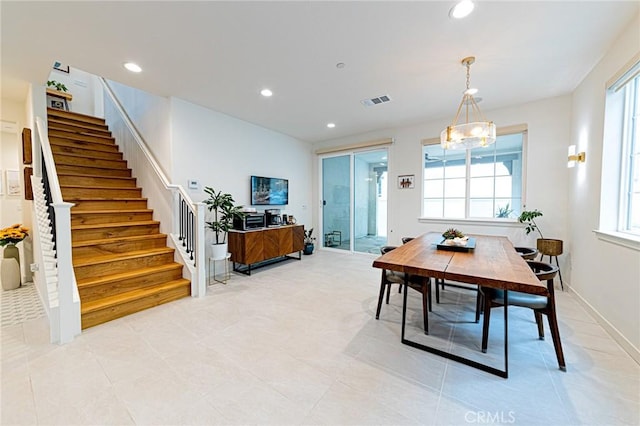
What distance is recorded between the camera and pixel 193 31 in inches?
86.7

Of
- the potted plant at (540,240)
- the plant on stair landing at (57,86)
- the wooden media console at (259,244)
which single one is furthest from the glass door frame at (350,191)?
the plant on stair landing at (57,86)

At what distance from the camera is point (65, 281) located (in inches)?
86.6

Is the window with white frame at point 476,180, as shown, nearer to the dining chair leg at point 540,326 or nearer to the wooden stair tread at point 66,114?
the dining chair leg at point 540,326

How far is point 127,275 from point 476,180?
539 cm

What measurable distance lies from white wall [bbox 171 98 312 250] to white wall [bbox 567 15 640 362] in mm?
4752

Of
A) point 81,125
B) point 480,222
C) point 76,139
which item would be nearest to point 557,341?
point 480,222

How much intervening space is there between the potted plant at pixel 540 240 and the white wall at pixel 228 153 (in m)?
4.28

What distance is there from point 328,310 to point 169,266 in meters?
2.17

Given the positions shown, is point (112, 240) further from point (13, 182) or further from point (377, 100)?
point (377, 100)

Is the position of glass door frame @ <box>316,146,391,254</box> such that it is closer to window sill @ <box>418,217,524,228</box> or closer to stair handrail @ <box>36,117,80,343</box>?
window sill @ <box>418,217,524,228</box>

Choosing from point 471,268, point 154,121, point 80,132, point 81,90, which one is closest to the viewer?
point 471,268

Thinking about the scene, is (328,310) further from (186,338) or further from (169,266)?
(169,266)

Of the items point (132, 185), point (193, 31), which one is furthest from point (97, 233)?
point (193, 31)

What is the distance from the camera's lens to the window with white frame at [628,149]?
2318 millimetres
